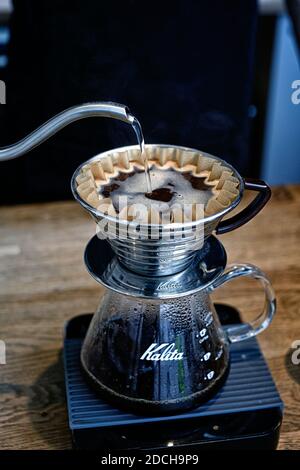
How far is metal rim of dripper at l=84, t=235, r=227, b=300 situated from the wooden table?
0.19 m

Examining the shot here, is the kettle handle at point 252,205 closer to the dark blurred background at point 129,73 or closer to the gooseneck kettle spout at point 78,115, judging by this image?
the gooseneck kettle spout at point 78,115

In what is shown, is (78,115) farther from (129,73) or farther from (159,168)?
(129,73)

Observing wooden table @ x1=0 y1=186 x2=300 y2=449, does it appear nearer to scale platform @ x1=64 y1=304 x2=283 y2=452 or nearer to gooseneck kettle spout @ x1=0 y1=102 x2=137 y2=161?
scale platform @ x1=64 y1=304 x2=283 y2=452

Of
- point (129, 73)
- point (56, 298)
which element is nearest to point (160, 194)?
point (56, 298)

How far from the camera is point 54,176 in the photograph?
1.65 metres

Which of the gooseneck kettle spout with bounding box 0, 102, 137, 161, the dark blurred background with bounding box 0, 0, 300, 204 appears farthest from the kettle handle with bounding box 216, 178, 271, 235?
the dark blurred background with bounding box 0, 0, 300, 204

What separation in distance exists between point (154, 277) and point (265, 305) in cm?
19

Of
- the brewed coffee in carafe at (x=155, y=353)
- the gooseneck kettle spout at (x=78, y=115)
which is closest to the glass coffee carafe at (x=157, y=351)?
the brewed coffee in carafe at (x=155, y=353)

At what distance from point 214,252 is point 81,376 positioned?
23cm

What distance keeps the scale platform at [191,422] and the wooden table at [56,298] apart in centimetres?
4

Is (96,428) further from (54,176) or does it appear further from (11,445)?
(54,176)

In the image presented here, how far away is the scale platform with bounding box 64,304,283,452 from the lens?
0.75 m

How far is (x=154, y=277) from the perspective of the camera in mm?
749

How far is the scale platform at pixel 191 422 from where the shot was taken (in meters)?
0.75
